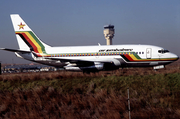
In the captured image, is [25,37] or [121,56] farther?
A: [25,37]

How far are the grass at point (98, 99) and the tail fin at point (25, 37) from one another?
1297 cm

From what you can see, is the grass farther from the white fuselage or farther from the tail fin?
the tail fin

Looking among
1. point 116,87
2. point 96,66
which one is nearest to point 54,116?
point 116,87

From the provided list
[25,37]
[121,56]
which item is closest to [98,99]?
[121,56]

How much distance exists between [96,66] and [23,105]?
48.2 feet

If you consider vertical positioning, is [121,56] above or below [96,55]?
below

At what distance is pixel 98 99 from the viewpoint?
13695 millimetres

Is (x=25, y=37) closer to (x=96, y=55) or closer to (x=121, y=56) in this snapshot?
(x=96, y=55)

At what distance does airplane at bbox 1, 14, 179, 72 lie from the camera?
27.6 m

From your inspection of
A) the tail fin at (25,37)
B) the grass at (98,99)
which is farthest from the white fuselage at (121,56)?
the grass at (98,99)

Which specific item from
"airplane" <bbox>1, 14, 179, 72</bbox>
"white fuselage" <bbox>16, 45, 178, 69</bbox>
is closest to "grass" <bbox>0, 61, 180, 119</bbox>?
"airplane" <bbox>1, 14, 179, 72</bbox>

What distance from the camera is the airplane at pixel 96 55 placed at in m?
27.6

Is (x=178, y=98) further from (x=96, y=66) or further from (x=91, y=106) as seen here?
(x=96, y=66)

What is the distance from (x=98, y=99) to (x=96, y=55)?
610 inches
